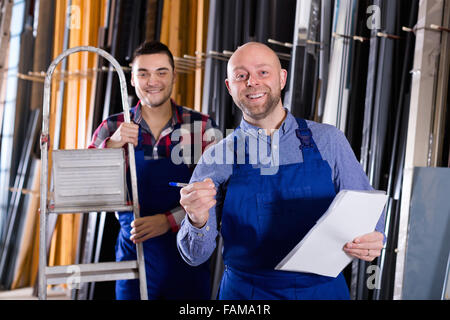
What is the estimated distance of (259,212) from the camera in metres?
1.54

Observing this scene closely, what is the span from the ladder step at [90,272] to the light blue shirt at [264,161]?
564 mm

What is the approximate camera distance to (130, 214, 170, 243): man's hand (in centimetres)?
218

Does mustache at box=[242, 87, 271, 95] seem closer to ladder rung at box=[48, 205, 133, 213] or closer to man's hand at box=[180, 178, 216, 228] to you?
man's hand at box=[180, 178, 216, 228]

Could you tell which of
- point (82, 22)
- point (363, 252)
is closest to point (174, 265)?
point (363, 252)

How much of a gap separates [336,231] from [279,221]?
0.75 ft

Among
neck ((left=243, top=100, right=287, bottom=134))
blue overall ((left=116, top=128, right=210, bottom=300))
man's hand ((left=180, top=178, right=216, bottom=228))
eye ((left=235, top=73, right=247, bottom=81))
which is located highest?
eye ((left=235, top=73, right=247, bottom=81))

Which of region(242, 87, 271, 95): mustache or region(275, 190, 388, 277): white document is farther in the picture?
region(242, 87, 271, 95): mustache

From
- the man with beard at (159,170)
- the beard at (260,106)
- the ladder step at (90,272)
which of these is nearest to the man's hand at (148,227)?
the man with beard at (159,170)

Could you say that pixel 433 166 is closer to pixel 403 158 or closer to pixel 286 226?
pixel 403 158

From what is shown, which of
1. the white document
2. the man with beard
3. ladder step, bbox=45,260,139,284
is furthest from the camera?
the man with beard

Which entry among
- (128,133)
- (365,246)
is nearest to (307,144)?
(365,246)

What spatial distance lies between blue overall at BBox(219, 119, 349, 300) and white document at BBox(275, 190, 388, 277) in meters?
→ 0.11

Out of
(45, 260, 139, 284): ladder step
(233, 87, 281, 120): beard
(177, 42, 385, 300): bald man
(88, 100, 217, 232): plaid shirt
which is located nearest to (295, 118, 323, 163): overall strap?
(177, 42, 385, 300): bald man

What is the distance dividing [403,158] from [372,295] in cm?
69
